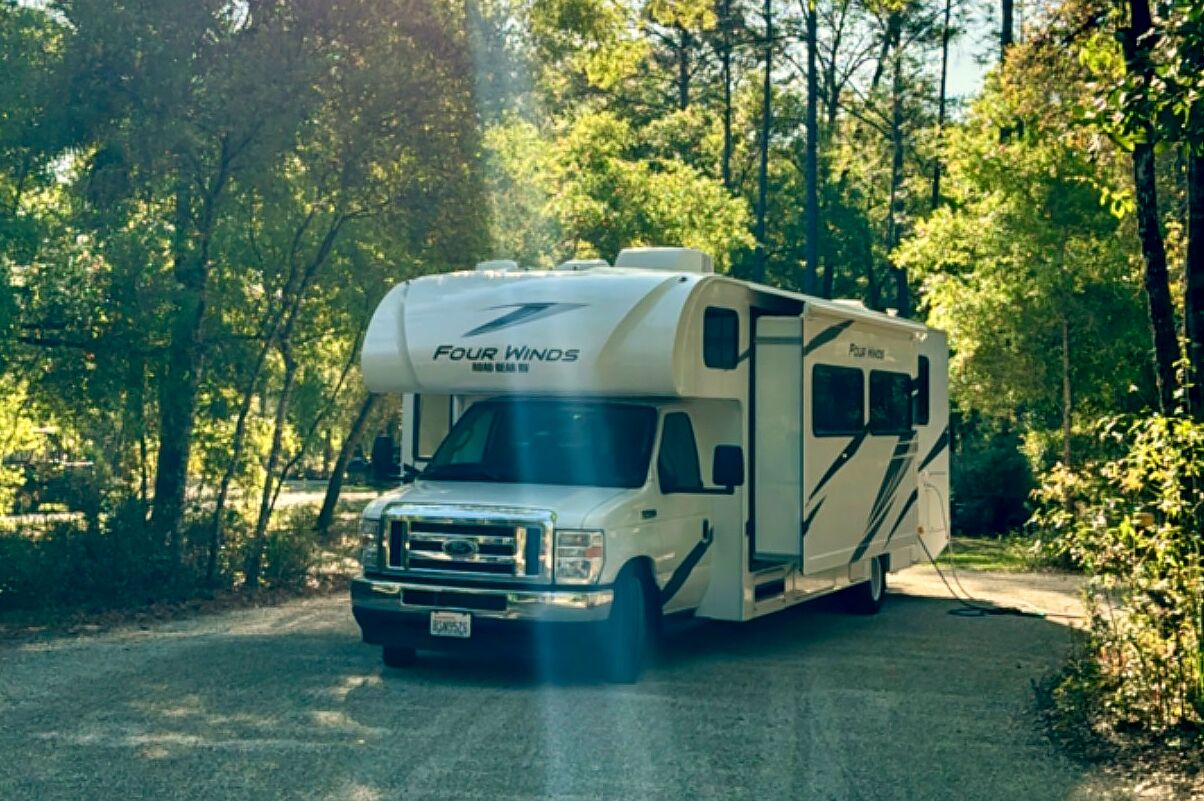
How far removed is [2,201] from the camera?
55.9 ft

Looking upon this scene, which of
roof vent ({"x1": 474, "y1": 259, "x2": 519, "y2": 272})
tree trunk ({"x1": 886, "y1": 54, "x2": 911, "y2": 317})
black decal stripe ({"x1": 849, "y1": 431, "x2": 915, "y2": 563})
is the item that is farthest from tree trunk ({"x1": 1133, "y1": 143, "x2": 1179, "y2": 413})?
tree trunk ({"x1": 886, "y1": 54, "x2": 911, "y2": 317})

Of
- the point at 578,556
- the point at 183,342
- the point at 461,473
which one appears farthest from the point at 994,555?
the point at 578,556

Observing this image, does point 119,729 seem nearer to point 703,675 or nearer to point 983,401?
point 703,675

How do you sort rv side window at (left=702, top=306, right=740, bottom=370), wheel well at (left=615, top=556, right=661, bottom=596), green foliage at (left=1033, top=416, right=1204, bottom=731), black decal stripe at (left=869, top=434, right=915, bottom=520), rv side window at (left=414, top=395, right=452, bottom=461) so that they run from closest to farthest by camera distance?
green foliage at (left=1033, top=416, right=1204, bottom=731)
wheel well at (left=615, top=556, right=661, bottom=596)
rv side window at (left=702, top=306, right=740, bottom=370)
rv side window at (left=414, top=395, right=452, bottom=461)
black decal stripe at (left=869, top=434, right=915, bottom=520)

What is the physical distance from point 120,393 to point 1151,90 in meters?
13.2

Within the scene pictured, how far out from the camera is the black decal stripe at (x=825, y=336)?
1244cm

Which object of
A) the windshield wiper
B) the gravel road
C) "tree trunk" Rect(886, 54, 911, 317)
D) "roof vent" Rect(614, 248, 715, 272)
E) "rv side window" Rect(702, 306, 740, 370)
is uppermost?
"tree trunk" Rect(886, 54, 911, 317)

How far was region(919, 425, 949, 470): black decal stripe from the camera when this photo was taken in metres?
17.1

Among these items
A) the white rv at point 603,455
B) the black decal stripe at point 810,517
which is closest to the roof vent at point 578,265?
the white rv at point 603,455

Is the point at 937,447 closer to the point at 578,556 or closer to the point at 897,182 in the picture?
the point at 578,556

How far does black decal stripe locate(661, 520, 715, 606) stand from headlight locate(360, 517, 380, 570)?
2.19m

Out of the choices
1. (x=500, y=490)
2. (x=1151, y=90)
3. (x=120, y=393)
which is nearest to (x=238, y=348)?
(x=120, y=393)

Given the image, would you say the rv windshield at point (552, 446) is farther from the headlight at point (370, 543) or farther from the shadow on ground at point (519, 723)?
the shadow on ground at point (519, 723)

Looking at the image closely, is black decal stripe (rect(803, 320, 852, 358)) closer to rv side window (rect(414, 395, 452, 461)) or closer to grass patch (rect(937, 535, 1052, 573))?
rv side window (rect(414, 395, 452, 461))
